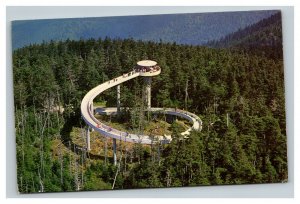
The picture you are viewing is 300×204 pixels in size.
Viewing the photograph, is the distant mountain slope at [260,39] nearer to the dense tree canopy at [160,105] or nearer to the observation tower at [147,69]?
the dense tree canopy at [160,105]

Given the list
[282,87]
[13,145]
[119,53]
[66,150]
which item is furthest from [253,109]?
[13,145]

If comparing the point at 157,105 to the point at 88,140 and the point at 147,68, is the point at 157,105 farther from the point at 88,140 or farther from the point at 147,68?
the point at 88,140

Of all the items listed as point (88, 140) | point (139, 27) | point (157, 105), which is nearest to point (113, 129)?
point (88, 140)

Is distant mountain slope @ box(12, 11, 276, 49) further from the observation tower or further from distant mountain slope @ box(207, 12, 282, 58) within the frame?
the observation tower

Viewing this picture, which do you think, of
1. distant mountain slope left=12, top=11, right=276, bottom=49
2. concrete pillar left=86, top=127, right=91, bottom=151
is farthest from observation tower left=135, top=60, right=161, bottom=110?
concrete pillar left=86, top=127, right=91, bottom=151

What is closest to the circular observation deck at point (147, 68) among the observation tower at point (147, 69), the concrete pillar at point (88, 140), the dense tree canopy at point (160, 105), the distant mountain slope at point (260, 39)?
the observation tower at point (147, 69)
